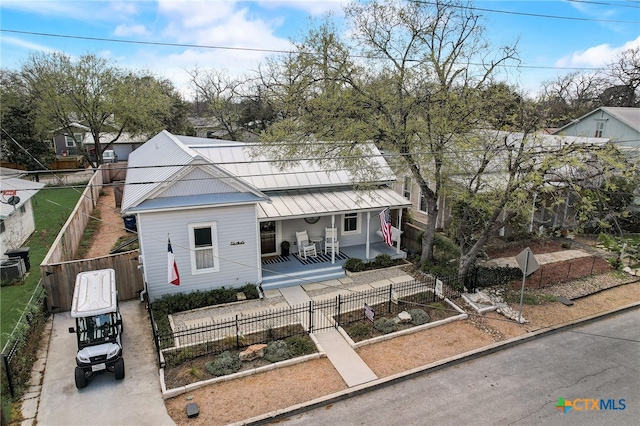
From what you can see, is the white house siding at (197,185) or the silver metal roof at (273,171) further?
the silver metal roof at (273,171)

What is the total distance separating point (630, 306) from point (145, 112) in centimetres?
3403

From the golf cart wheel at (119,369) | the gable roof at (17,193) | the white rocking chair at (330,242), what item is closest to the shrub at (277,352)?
the golf cart wheel at (119,369)

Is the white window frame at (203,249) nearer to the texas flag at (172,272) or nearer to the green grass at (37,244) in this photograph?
the texas flag at (172,272)

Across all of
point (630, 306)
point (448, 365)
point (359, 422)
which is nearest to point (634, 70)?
point (630, 306)

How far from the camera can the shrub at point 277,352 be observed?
10.8m

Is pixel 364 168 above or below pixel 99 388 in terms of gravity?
above

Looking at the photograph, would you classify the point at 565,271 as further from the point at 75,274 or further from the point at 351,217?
the point at 75,274

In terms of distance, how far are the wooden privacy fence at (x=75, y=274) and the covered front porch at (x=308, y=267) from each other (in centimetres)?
471

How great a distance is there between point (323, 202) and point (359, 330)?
6740 mm

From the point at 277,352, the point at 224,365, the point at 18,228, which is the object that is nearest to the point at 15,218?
the point at 18,228

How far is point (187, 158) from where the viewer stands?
15195 mm

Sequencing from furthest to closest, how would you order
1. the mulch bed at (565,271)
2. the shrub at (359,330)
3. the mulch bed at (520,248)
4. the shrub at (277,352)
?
the mulch bed at (520,248) → the mulch bed at (565,271) → the shrub at (359,330) → the shrub at (277,352)

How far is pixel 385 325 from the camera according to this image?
41.1 feet

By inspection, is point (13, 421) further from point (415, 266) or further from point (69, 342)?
point (415, 266)
